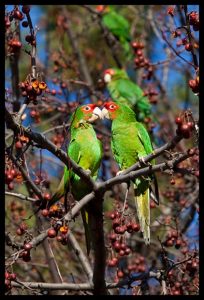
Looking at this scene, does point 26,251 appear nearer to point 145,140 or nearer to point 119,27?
point 145,140

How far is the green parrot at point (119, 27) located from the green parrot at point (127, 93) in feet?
2.56

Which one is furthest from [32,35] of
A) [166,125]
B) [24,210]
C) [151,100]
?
[166,125]

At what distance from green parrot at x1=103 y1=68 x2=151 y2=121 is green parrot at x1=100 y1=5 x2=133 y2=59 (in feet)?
2.56

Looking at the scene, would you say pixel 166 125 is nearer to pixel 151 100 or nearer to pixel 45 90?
pixel 151 100

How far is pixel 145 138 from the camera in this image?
3.55 m

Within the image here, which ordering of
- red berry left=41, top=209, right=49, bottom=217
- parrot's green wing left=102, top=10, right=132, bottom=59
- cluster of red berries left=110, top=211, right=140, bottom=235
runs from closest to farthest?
red berry left=41, top=209, right=49, bottom=217 → cluster of red berries left=110, top=211, right=140, bottom=235 → parrot's green wing left=102, top=10, right=132, bottom=59

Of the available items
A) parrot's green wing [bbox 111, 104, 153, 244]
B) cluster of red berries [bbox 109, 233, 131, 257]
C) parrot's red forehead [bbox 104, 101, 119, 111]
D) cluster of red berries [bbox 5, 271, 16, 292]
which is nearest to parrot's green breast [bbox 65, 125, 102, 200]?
parrot's green wing [bbox 111, 104, 153, 244]

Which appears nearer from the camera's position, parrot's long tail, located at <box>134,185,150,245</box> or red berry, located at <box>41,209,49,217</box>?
Answer: red berry, located at <box>41,209,49,217</box>

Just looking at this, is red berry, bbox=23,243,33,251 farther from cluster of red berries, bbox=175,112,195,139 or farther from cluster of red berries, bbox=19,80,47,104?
cluster of red berries, bbox=175,112,195,139

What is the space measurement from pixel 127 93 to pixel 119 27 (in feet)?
5.86

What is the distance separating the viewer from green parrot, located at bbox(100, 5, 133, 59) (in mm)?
7551

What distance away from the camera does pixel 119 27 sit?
306 inches

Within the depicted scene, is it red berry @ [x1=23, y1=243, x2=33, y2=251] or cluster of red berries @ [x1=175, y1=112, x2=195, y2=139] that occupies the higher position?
cluster of red berries @ [x1=175, y1=112, x2=195, y2=139]

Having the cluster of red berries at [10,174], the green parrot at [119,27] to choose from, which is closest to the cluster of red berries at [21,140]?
the cluster of red berries at [10,174]
